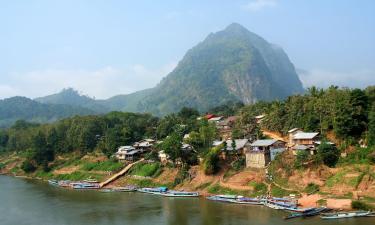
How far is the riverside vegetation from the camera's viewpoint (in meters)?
42.7

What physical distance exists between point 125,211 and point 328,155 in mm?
22016

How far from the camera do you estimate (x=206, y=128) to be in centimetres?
5816

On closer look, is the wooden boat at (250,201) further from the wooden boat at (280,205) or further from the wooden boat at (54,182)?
the wooden boat at (54,182)

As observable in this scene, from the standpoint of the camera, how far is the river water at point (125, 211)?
126 feet

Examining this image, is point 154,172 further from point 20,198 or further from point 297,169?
point 297,169

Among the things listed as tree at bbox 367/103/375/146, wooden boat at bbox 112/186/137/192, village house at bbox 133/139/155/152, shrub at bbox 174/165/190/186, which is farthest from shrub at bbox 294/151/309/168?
village house at bbox 133/139/155/152

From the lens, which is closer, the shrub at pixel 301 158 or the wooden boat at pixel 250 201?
the wooden boat at pixel 250 201

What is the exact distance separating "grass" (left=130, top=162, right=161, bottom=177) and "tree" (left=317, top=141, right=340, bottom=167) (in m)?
24.1

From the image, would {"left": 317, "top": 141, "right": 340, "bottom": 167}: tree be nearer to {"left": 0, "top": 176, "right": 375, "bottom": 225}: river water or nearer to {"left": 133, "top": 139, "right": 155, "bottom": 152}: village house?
{"left": 0, "top": 176, "right": 375, "bottom": 225}: river water

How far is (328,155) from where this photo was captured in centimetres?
4378

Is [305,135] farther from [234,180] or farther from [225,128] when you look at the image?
[225,128]

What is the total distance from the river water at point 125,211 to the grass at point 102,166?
8.85 metres

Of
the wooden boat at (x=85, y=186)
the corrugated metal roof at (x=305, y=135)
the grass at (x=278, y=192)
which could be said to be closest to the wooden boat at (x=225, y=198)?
the grass at (x=278, y=192)

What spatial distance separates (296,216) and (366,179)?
7881mm
